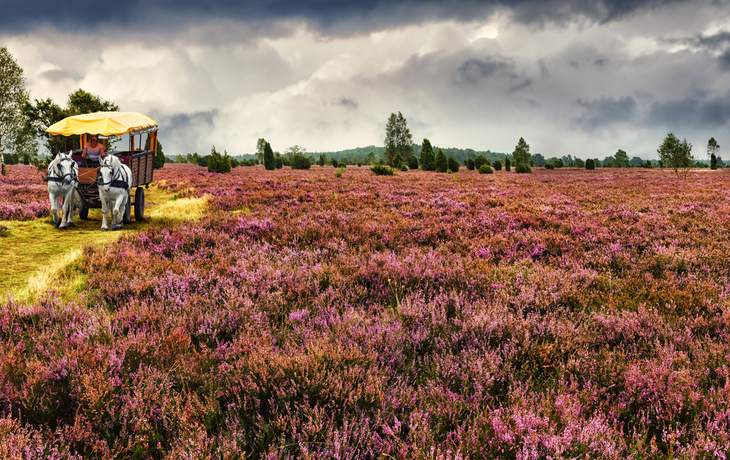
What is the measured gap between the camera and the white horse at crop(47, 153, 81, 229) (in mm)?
7730

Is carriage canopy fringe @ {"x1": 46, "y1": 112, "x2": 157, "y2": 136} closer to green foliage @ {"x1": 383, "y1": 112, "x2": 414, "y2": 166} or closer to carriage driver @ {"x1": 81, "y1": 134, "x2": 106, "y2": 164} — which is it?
carriage driver @ {"x1": 81, "y1": 134, "x2": 106, "y2": 164}

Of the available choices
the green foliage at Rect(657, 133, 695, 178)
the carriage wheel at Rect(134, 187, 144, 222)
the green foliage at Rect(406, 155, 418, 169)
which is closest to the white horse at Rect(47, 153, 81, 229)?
the carriage wheel at Rect(134, 187, 144, 222)

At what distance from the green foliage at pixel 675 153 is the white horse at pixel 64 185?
149 feet

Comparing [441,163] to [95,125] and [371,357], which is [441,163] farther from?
[371,357]

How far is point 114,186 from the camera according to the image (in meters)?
7.90

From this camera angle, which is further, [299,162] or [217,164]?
[299,162]

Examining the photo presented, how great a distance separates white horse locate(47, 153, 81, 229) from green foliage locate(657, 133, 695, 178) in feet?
149

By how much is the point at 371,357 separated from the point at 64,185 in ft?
30.2

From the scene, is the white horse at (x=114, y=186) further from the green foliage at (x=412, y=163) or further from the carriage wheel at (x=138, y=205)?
the green foliage at (x=412, y=163)

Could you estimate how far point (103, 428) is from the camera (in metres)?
1.93

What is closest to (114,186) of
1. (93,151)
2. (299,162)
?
(93,151)


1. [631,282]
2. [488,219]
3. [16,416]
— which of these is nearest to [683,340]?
[631,282]

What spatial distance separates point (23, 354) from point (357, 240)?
481cm

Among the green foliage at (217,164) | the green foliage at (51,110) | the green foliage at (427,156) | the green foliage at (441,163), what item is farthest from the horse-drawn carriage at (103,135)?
the green foliage at (427,156)
